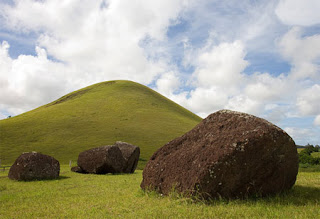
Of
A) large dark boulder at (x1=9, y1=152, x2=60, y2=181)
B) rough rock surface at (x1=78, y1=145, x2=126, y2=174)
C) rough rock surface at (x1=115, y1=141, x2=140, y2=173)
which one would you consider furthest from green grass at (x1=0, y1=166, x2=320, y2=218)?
rough rock surface at (x1=115, y1=141, x2=140, y2=173)

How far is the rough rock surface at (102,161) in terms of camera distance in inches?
1075

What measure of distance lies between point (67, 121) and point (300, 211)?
86.6 metres

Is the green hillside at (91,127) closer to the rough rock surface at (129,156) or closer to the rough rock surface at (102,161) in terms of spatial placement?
the rough rock surface at (129,156)

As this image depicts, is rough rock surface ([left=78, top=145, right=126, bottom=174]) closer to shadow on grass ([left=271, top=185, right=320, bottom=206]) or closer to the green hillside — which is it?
shadow on grass ([left=271, top=185, right=320, bottom=206])

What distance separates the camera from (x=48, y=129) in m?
78.5

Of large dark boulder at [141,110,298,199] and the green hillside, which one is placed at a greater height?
the green hillside

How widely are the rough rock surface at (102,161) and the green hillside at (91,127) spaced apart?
2926cm

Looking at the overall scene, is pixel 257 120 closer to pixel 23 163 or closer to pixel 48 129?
pixel 23 163

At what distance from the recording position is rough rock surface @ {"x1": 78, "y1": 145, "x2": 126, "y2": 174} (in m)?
27.3

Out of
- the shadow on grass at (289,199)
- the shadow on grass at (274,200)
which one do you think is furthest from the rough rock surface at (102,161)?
the shadow on grass at (289,199)

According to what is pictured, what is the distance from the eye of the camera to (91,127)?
274 feet

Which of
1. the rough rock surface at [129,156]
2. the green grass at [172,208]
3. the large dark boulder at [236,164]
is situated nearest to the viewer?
the green grass at [172,208]

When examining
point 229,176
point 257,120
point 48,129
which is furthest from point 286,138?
point 48,129

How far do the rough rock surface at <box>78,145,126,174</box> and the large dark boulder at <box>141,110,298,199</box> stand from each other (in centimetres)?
1662
